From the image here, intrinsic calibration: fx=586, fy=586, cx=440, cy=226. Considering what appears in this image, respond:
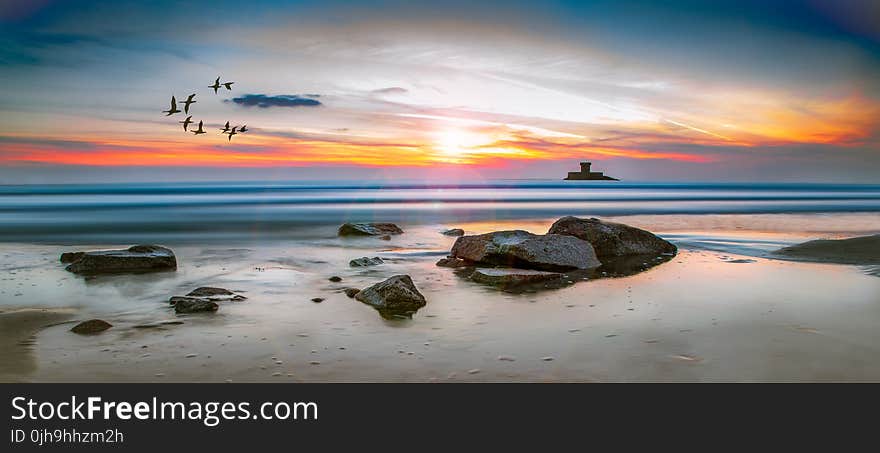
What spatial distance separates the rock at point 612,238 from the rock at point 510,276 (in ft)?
13.3

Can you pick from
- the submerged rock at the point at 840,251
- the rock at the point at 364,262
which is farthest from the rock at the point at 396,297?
the submerged rock at the point at 840,251

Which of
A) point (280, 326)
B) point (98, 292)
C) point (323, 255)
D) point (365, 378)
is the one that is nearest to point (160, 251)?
point (98, 292)

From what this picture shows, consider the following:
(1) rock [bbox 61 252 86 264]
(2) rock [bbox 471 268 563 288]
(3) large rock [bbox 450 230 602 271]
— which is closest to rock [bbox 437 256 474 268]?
(3) large rock [bbox 450 230 602 271]

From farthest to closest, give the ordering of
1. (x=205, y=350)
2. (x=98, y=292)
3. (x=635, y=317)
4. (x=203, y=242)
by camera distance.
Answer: (x=203, y=242), (x=98, y=292), (x=635, y=317), (x=205, y=350)

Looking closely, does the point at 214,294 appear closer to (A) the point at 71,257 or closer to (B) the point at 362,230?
(A) the point at 71,257

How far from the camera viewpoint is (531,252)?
42.0 feet

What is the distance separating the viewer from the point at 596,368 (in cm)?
664

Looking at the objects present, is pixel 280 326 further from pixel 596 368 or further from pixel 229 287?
pixel 596 368

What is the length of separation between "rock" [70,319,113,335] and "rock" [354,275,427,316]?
12.4ft

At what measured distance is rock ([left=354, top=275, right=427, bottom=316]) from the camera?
9.31m

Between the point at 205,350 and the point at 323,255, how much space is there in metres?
10.1

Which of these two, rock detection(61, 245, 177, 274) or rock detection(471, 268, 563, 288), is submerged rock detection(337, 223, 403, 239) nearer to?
rock detection(61, 245, 177, 274)

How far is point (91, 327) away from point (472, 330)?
526 centimetres

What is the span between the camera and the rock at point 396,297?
30.6 ft
